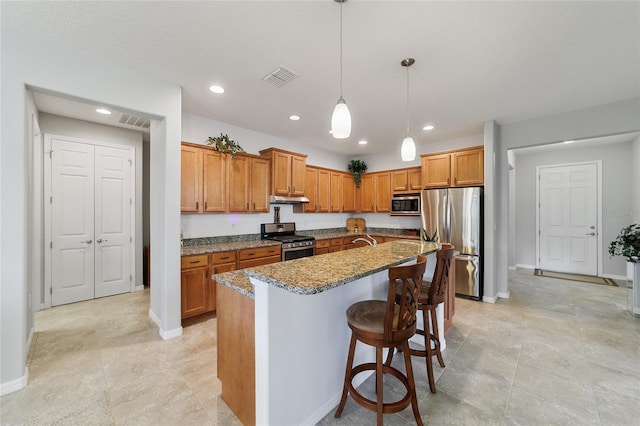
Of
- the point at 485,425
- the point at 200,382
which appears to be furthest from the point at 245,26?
the point at 485,425

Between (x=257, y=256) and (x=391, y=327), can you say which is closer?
(x=391, y=327)

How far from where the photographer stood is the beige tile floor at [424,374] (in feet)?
5.79

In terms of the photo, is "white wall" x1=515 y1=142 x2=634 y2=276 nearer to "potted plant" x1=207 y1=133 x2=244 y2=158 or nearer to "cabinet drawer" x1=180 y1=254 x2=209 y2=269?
"potted plant" x1=207 y1=133 x2=244 y2=158

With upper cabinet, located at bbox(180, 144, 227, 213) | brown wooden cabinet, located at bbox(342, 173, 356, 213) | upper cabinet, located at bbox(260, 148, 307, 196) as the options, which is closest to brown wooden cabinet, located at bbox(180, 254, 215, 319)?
Answer: upper cabinet, located at bbox(180, 144, 227, 213)

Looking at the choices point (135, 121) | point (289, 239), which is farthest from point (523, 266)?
point (135, 121)

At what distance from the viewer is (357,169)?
612 cm

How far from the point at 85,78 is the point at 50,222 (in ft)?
8.69

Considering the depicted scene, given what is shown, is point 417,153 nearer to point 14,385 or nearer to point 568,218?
point 568,218

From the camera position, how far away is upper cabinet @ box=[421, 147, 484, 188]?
165 inches

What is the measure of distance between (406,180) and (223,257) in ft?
12.8

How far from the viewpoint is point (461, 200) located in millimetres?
4121

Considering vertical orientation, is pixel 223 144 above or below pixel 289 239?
above

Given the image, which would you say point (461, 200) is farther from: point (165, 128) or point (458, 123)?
point (165, 128)

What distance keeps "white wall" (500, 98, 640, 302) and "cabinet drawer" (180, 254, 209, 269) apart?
168 inches
